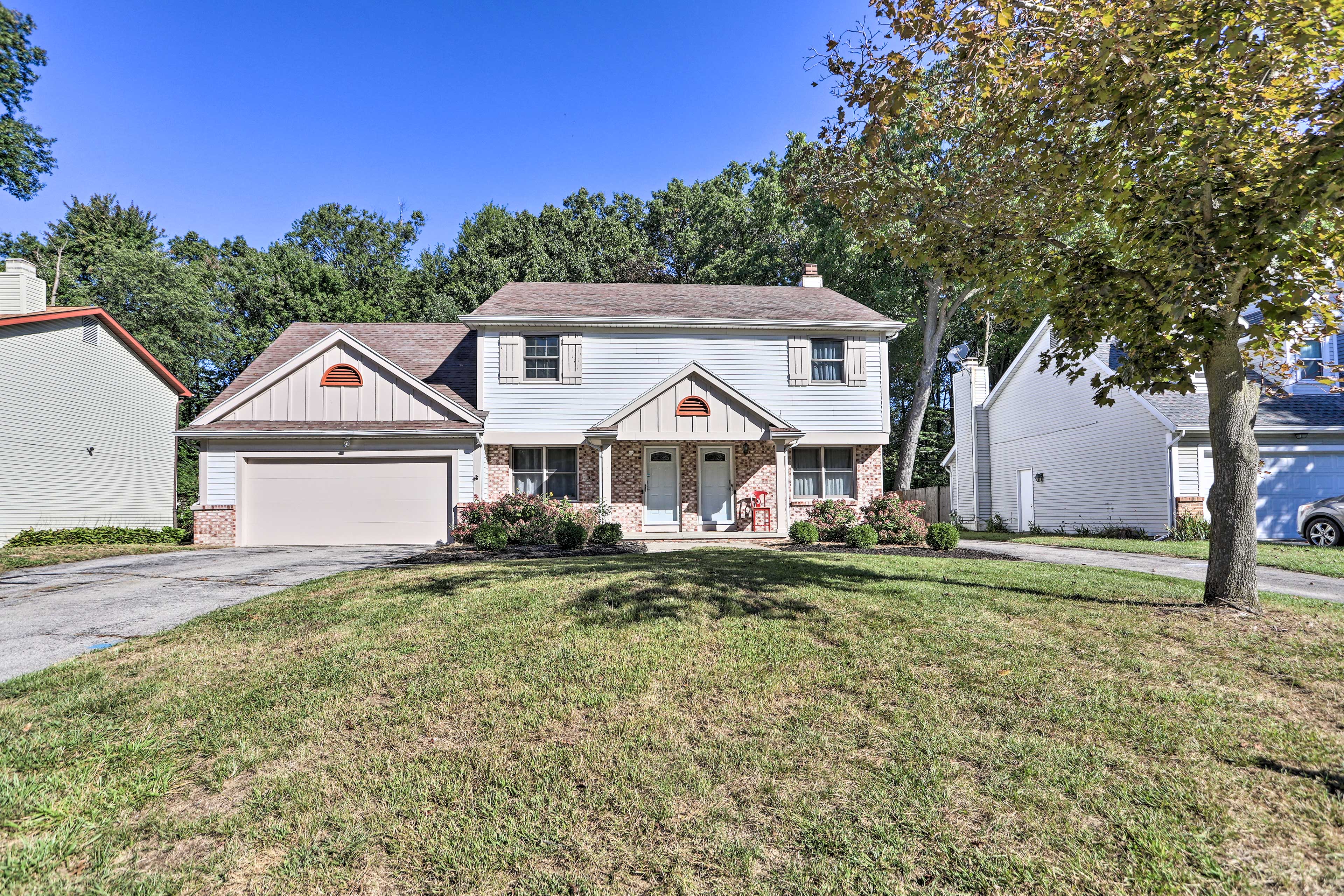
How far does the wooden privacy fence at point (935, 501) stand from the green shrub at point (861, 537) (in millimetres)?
12332

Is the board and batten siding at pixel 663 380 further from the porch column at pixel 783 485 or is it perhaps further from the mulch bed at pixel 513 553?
the mulch bed at pixel 513 553

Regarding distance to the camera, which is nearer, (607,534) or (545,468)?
(607,534)

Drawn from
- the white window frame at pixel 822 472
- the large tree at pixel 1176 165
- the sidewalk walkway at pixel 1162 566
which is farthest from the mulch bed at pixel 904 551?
the large tree at pixel 1176 165

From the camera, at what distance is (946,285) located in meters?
7.19

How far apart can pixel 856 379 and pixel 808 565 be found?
9280 millimetres

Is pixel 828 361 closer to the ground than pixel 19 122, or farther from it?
closer to the ground

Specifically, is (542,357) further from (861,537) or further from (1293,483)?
(1293,483)

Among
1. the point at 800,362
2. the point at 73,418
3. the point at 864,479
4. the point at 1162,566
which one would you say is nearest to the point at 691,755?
the point at 1162,566

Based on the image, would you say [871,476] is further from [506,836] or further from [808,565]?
[506,836]

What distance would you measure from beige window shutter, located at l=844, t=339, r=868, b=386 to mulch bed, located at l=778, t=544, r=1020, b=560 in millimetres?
4905

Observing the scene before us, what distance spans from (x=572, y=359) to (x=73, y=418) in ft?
42.5

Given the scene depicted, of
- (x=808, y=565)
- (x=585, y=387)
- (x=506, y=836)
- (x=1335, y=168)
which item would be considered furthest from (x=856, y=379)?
(x=506, y=836)

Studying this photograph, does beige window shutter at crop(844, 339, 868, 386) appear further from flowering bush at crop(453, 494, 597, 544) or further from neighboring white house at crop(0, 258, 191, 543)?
neighboring white house at crop(0, 258, 191, 543)

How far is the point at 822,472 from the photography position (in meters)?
16.6
